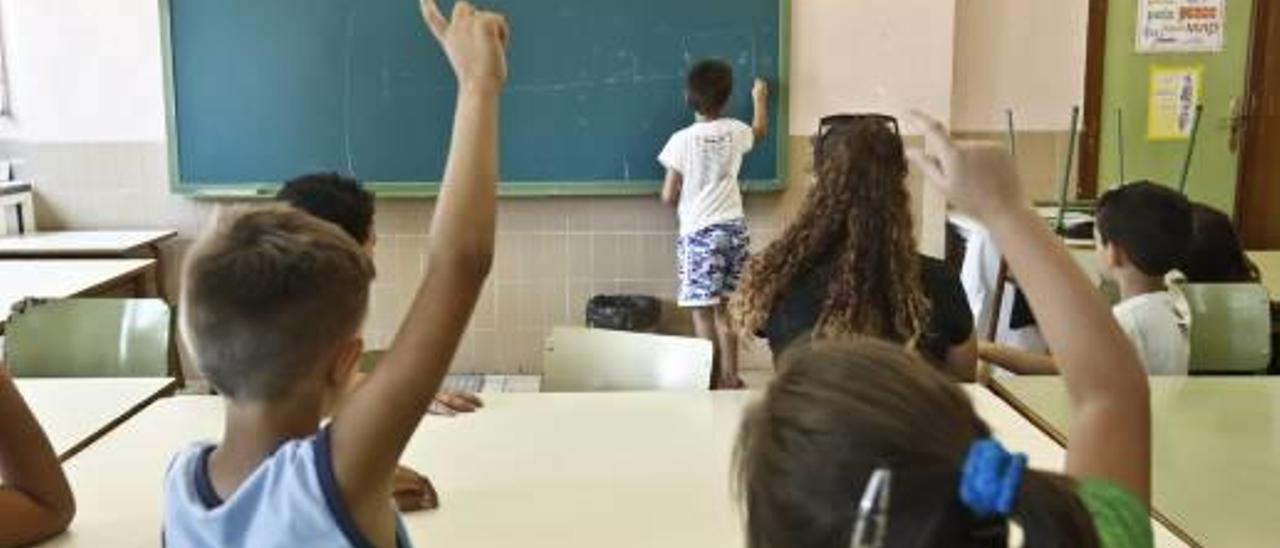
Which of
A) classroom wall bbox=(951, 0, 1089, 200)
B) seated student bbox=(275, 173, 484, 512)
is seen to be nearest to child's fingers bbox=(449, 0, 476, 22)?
seated student bbox=(275, 173, 484, 512)

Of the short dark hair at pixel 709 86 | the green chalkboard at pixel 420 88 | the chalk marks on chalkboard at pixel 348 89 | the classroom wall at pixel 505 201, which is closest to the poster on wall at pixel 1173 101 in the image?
the classroom wall at pixel 505 201

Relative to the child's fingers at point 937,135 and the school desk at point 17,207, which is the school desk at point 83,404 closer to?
the child's fingers at point 937,135

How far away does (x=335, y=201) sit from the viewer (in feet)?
7.24

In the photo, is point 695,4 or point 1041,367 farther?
point 695,4

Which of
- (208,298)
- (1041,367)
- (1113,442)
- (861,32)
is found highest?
(861,32)

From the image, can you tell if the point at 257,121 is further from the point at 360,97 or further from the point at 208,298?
the point at 208,298

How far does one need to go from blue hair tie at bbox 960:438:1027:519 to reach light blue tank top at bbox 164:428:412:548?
1.96 ft

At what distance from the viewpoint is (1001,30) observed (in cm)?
503

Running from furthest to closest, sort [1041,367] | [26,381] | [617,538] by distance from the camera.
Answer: [1041,367] < [26,381] < [617,538]

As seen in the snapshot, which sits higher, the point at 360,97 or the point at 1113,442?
the point at 360,97

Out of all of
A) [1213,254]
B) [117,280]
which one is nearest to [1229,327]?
[1213,254]

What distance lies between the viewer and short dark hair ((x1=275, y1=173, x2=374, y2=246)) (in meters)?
2.18

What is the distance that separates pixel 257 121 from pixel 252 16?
0.42m

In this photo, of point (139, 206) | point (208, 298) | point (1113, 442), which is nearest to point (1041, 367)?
point (1113, 442)
